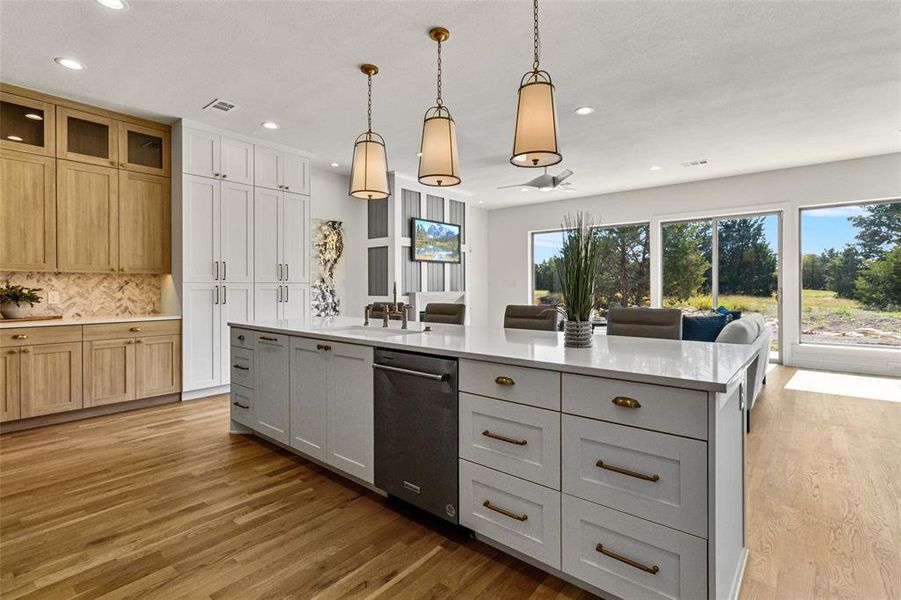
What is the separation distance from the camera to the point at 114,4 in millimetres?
2486

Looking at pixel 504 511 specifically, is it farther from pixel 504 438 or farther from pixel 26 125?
pixel 26 125

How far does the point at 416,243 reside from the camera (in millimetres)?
6684

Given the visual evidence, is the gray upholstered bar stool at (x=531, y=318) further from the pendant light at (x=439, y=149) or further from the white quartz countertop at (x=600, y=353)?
the pendant light at (x=439, y=149)

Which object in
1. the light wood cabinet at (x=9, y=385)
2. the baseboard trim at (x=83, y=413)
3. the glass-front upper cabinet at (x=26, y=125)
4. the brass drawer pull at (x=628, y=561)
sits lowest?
the baseboard trim at (x=83, y=413)

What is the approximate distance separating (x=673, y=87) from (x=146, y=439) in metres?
4.87

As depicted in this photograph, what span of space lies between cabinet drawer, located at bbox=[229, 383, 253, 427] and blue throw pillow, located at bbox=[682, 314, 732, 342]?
12.4 feet

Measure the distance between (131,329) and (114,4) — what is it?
2619mm

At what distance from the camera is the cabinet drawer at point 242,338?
10.3 feet

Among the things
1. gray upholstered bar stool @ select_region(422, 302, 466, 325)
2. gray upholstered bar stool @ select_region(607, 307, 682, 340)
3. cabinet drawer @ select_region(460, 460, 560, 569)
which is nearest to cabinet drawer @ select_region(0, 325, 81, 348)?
gray upholstered bar stool @ select_region(422, 302, 466, 325)

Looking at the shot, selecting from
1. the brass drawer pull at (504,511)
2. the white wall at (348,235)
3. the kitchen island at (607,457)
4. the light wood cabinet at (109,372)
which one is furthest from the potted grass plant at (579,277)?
the white wall at (348,235)

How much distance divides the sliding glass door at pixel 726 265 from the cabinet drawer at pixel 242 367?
642cm

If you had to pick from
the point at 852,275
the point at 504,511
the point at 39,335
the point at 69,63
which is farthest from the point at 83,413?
the point at 852,275

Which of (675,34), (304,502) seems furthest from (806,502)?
(675,34)

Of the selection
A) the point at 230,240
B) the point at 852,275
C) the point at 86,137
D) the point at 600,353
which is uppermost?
the point at 86,137
